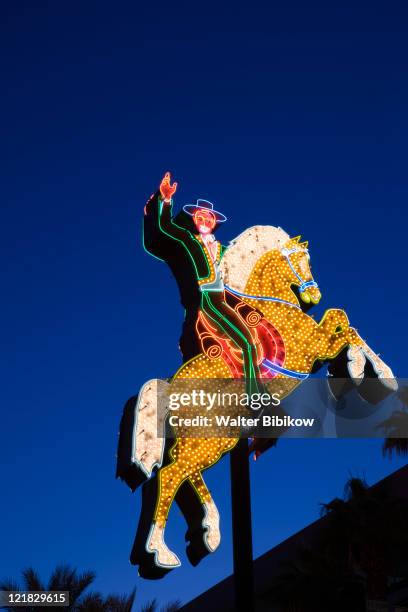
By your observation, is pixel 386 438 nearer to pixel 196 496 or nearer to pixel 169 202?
pixel 196 496

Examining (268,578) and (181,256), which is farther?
(268,578)

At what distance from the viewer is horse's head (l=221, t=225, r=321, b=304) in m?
19.7

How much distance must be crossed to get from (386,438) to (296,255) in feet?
15.5

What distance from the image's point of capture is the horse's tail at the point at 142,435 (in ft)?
53.8

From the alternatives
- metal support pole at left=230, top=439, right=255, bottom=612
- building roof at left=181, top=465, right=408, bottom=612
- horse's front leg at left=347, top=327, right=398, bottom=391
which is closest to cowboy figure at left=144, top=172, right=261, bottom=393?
metal support pole at left=230, top=439, right=255, bottom=612

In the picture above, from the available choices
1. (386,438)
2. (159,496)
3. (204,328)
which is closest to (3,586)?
(159,496)

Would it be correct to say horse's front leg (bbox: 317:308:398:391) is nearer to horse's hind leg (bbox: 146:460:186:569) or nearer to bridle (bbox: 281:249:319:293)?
bridle (bbox: 281:249:319:293)

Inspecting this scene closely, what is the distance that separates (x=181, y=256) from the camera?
1942 centimetres

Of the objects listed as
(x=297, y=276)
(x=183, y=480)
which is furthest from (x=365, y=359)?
(x=183, y=480)

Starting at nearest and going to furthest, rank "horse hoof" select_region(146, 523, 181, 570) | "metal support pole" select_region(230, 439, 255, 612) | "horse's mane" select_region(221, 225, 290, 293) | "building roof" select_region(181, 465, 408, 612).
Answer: "horse hoof" select_region(146, 523, 181, 570), "metal support pole" select_region(230, 439, 255, 612), "horse's mane" select_region(221, 225, 290, 293), "building roof" select_region(181, 465, 408, 612)

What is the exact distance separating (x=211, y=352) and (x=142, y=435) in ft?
8.19

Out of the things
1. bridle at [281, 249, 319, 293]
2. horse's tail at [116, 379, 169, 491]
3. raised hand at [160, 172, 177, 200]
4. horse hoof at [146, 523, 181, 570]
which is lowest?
horse hoof at [146, 523, 181, 570]

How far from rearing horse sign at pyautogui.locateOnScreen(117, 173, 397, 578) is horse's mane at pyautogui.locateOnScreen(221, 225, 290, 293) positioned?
3cm

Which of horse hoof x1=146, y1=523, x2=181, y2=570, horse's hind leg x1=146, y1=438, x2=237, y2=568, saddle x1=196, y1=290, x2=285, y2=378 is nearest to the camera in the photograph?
horse hoof x1=146, y1=523, x2=181, y2=570
